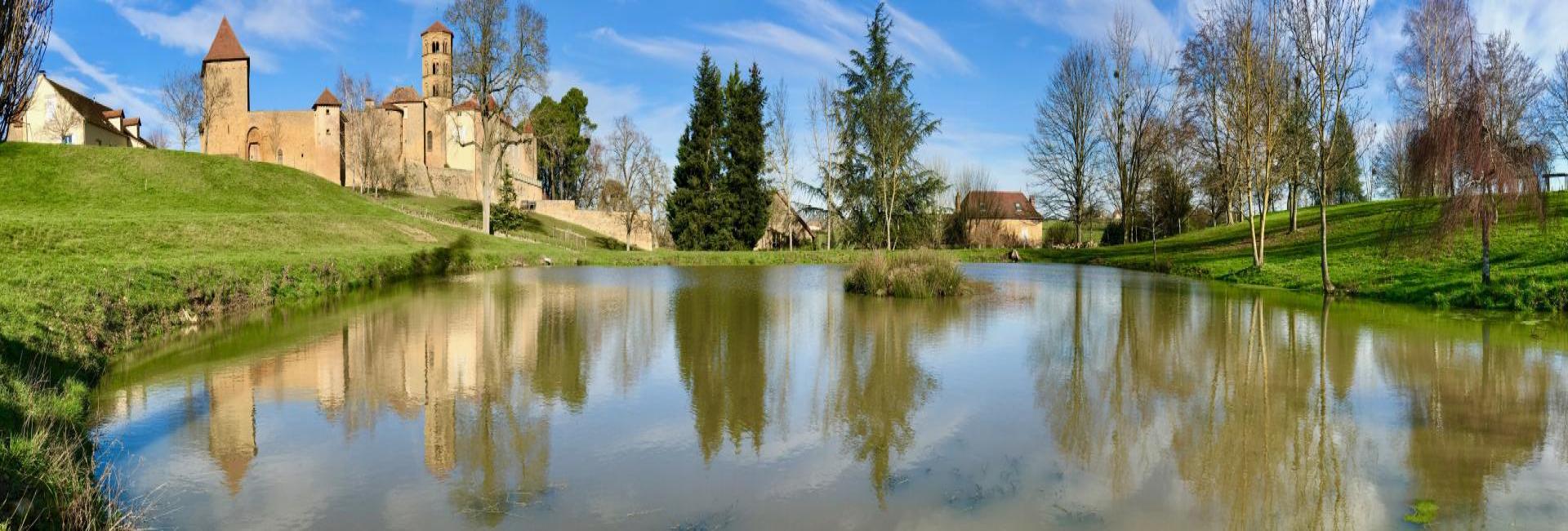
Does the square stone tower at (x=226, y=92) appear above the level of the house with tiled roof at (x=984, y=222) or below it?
above

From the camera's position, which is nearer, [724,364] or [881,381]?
[881,381]

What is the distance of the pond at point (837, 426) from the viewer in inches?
178

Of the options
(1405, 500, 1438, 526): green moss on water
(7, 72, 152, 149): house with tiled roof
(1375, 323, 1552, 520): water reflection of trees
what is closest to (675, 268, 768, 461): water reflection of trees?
(1405, 500, 1438, 526): green moss on water

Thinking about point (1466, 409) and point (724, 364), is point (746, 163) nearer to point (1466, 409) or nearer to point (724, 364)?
point (724, 364)

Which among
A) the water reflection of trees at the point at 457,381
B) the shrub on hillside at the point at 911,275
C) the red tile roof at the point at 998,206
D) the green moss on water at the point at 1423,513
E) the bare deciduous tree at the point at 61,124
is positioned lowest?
the green moss on water at the point at 1423,513

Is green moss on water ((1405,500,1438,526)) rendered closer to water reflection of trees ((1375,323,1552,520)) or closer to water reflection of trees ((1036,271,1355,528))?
water reflection of trees ((1375,323,1552,520))

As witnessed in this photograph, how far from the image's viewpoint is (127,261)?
45.8 feet

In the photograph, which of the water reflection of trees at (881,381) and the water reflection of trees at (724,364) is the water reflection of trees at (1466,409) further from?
the water reflection of trees at (724,364)

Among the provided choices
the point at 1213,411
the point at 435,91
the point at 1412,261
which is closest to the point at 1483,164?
the point at 1412,261

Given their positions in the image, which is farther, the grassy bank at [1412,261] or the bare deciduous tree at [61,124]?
the bare deciduous tree at [61,124]

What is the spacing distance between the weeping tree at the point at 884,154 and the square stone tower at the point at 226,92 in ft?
156

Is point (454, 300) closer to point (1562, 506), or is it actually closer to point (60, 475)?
point (60, 475)

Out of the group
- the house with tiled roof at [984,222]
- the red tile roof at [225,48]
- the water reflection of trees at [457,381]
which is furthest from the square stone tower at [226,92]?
the water reflection of trees at [457,381]

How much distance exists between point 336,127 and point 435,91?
32.0 ft
